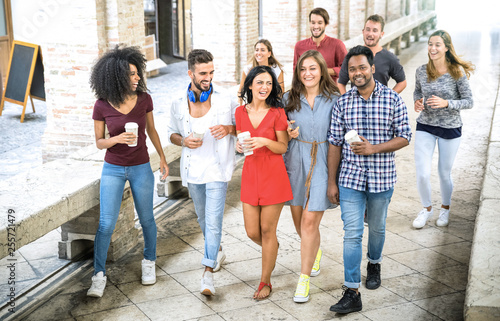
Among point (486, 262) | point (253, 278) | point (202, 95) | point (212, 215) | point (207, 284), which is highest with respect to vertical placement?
point (202, 95)

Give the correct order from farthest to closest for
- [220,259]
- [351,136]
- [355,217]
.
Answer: [220,259], [355,217], [351,136]

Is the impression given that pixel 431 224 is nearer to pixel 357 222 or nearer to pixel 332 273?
pixel 332 273

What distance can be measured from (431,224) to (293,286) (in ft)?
6.01

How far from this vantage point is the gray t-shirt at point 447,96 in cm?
527

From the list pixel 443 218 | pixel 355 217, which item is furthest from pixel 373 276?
pixel 443 218

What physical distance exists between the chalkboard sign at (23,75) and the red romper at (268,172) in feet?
26.0

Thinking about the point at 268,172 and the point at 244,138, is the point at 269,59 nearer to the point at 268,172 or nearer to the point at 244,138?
the point at 268,172

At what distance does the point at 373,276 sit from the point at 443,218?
1.48 metres

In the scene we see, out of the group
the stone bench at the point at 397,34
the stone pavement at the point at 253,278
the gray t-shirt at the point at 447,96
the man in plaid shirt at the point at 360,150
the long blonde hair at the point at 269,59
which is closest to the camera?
the man in plaid shirt at the point at 360,150

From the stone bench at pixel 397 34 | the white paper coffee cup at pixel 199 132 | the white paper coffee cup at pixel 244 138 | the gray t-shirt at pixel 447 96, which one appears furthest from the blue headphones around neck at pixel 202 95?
the stone bench at pixel 397 34

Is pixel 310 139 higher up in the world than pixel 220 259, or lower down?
higher up

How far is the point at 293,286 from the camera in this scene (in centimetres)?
465

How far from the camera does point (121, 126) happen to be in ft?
14.3

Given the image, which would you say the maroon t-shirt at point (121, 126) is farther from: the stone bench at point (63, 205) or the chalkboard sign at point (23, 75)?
the chalkboard sign at point (23, 75)
